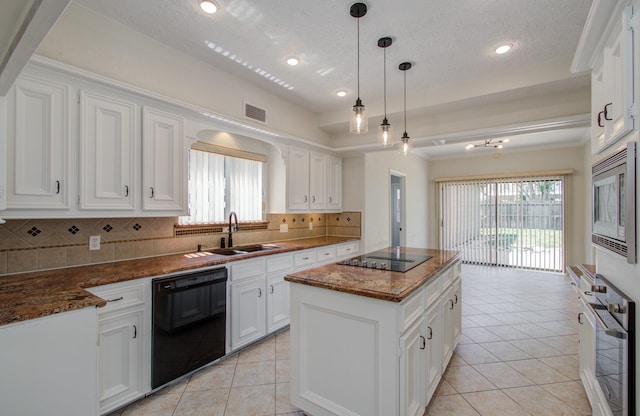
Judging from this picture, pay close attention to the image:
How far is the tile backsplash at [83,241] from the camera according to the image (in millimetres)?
1946

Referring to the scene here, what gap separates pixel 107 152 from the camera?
2088mm

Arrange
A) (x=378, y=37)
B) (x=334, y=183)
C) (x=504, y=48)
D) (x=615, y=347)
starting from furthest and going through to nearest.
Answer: (x=334, y=183), (x=504, y=48), (x=378, y=37), (x=615, y=347)

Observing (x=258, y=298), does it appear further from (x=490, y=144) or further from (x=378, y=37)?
(x=490, y=144)

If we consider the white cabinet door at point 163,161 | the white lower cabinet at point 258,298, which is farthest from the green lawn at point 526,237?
the white cabinet door at point 163,161

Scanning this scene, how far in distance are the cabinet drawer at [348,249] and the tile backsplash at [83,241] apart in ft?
4.74

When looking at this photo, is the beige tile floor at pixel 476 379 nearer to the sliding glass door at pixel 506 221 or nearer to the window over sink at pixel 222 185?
the window over sink at pixel 222 185

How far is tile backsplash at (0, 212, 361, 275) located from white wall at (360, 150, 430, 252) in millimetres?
2128

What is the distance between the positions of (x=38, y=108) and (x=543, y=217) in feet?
26.4

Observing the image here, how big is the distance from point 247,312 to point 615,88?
118 inches

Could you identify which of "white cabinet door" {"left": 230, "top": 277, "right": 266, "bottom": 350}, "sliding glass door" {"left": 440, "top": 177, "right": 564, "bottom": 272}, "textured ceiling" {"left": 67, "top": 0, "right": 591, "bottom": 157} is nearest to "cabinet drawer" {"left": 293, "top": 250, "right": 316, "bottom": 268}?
"white cabinet door" {"left": 230, "top": 277, "right": 266, "bottom": 350}

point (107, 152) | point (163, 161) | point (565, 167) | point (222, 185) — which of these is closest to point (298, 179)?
point (222, 185)

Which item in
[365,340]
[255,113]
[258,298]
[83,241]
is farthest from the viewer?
[255,113]

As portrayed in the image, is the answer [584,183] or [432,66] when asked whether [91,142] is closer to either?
[432,66]

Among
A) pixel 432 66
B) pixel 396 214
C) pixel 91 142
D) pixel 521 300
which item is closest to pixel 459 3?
pixel 432 66
